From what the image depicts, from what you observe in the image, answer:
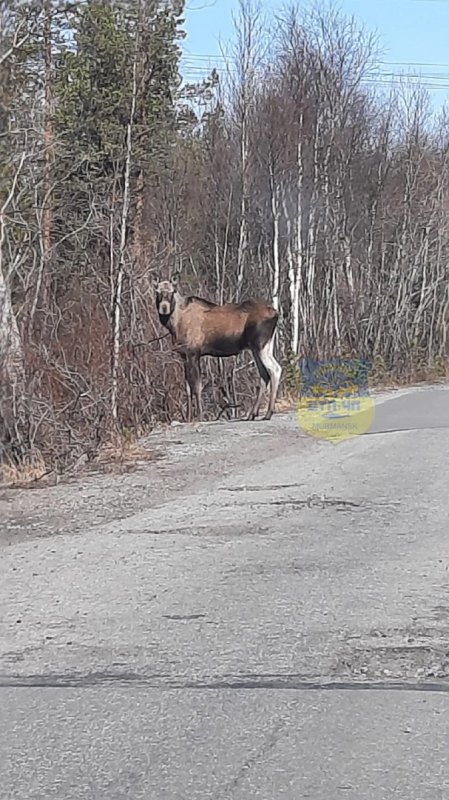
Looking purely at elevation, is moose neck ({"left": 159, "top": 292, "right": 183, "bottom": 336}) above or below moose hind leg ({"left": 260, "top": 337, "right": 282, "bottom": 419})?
above

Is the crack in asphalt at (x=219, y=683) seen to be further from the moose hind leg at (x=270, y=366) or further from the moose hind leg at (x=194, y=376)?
the moose hind leg at (x=270, y=366)

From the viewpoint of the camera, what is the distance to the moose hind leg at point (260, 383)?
797 inches

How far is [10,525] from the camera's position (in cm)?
1143

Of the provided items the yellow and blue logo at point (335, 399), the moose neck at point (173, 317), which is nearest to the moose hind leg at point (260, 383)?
the yellow and blue logo at point (335, 399)

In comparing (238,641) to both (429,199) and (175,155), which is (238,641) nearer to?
(175,155)

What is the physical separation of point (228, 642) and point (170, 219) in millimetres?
20757

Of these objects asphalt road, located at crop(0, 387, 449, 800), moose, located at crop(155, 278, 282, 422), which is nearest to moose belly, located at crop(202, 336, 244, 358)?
moose, located at crop(155, 278, 282, 422)

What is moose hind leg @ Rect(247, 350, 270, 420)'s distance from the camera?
66.4ft

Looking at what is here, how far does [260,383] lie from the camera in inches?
831

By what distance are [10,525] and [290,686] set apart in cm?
556

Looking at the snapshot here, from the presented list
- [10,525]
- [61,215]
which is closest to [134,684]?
[10,525]

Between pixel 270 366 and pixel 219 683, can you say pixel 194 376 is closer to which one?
pixel 270 366

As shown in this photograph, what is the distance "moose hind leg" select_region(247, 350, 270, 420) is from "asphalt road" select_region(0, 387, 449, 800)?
22.2ft

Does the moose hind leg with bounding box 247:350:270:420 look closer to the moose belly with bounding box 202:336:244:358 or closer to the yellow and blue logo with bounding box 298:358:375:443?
the moose belly with bounding box 202:336:244:358
